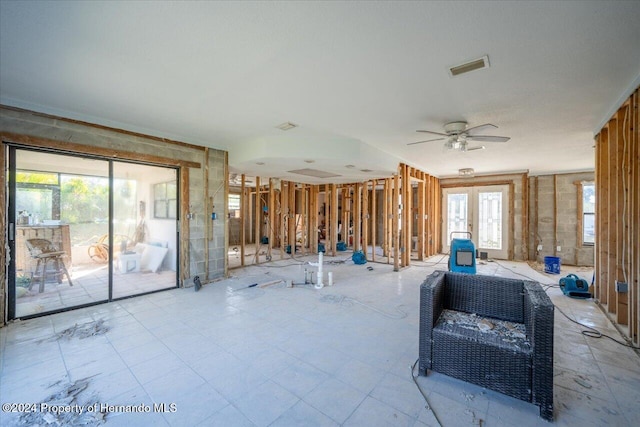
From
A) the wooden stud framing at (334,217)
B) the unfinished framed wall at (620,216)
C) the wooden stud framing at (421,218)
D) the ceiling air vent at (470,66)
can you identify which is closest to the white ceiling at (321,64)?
the ceiling air vent at (470,66)

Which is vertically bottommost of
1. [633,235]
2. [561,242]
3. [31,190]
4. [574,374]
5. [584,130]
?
[574,374]

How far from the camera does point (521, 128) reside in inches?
164

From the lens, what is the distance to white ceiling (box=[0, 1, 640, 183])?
72.6 inches

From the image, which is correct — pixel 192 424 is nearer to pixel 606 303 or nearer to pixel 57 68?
pixel 57 68

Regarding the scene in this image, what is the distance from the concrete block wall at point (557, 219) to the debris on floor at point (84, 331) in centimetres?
1020

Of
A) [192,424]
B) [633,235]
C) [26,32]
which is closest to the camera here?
[192,424]

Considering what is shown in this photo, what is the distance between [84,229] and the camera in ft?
Result: 13.8

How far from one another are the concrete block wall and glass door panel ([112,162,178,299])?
9595 millimetres

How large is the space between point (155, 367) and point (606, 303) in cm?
583

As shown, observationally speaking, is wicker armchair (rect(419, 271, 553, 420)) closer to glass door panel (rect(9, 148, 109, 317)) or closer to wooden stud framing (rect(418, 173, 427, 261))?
glass door panel (rect(9, 148, 109, 317))

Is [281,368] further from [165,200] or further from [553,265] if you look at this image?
[553,265]

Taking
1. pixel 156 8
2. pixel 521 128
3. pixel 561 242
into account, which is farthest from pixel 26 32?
pixel 561 242

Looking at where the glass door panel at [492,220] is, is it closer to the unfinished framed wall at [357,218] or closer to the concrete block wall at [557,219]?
the concrete block wall at [557,219]

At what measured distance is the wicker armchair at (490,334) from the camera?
185 centimetres
